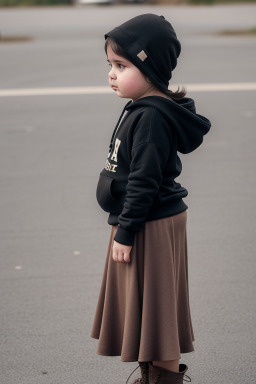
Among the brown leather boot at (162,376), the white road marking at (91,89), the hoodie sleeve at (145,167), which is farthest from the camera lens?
the white road marking at (91,89)

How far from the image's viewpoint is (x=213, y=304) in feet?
14.1

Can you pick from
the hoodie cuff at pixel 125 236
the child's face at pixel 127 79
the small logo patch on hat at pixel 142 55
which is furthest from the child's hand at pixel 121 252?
the small logo patch on hat at pixel 142 55

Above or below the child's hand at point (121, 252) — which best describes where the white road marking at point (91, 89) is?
above

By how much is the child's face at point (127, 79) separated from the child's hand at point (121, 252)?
56cm

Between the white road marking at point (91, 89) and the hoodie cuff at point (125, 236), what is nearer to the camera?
the hoodie cuff at point (125, 236)

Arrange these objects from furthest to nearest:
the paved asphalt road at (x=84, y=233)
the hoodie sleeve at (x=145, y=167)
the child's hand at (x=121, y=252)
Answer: the paved asphalt road at (x=84, y=233) < the child's hand at (x=121, y=252) < the hoodie sleeve at (x=145, y=167)

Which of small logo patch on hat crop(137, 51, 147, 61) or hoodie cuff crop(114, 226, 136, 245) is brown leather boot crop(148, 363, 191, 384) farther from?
small logo patch on hat crop(137, 51, 147, 61)

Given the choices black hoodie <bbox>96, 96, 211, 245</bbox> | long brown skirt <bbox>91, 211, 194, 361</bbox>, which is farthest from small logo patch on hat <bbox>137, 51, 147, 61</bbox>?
long brown skirt <bbox>91, 211, 194, 361</bbox>

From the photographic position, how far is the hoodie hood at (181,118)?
2725mm

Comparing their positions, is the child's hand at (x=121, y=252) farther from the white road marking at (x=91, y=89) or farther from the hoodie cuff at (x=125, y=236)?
the white road marking at (x=91, y=89)

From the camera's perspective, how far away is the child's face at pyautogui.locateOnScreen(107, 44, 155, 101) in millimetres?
2732

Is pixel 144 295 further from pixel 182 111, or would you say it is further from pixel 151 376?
pixel 182 111

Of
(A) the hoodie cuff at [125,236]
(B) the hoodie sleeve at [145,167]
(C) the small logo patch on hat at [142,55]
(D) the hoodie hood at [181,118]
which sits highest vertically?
(C) the small logo patch on hat at [142,55]

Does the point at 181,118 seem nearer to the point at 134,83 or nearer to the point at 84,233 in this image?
the point at 134,83
